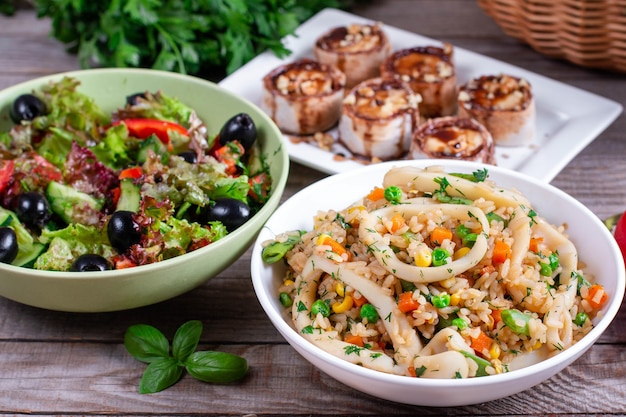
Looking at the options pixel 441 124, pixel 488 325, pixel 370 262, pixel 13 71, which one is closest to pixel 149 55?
pixel 13 71

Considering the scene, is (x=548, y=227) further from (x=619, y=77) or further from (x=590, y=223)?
(x=619, y=77)

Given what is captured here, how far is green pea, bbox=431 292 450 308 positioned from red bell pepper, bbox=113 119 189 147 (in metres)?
1.63

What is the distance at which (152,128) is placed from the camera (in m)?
3.64

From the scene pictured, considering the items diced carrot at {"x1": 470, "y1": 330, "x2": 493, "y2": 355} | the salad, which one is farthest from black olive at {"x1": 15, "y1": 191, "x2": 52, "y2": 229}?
diced carrot at {"x1": 470, "y1": 330, "x2": 493, "y2": 355}

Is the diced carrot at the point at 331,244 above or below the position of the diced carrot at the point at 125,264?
above

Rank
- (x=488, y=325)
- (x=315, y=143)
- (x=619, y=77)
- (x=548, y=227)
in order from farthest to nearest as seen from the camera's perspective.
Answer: (x=619, y=77) → (x=315, y=143) → (x=548, y=227) → (x=488, y=325)

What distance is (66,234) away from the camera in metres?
Answer: 3.02

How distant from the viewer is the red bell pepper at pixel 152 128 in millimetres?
3629

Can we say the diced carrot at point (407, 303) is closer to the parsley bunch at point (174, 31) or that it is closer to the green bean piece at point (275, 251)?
the green bean piece at point (275, 251)

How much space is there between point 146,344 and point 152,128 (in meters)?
1.15

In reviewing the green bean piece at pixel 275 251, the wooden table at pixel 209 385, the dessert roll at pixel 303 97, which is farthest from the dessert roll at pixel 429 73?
the green bean piece at pixel 275 251

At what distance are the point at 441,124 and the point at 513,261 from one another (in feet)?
5.06

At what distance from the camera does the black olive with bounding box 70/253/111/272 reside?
2830 mm

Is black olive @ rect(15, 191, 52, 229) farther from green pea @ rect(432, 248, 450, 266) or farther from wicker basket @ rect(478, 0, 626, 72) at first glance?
wicker basket @ rect(478, 0, 626, 72)
